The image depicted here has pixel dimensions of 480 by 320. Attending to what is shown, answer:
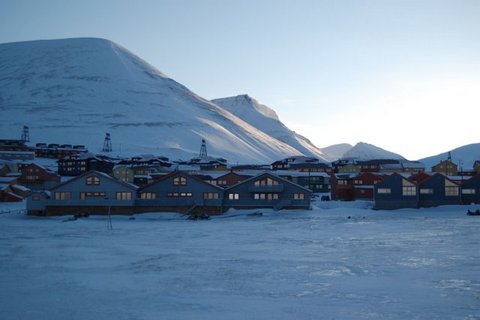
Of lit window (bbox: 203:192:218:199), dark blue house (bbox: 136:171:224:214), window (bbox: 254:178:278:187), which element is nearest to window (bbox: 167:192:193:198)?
dark blue house (bbox: 136:171:224:214)

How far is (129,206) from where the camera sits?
5356 cm

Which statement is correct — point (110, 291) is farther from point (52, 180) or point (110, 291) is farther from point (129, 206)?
point (52, 180)

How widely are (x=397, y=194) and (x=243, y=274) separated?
4354 centimetres

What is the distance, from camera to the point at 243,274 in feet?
62.3

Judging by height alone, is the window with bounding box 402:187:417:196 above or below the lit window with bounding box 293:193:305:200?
above

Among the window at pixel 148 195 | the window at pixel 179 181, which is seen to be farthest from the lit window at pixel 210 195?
the window at pixel 148 195

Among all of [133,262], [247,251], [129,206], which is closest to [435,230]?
[247,251]

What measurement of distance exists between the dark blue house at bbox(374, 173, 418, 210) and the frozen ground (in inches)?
853

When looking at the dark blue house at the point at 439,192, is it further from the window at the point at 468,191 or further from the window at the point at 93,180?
the window at the point at 93,180

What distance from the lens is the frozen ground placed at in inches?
545

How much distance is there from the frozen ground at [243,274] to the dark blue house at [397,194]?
2166 cm

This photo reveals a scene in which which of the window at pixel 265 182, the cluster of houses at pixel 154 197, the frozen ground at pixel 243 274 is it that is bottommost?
the frozen ground at pixel 243 274

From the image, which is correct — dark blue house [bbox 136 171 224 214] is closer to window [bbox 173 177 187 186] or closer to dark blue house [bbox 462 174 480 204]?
window [bbox 173 177 187 186]

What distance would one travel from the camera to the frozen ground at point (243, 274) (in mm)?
13852
